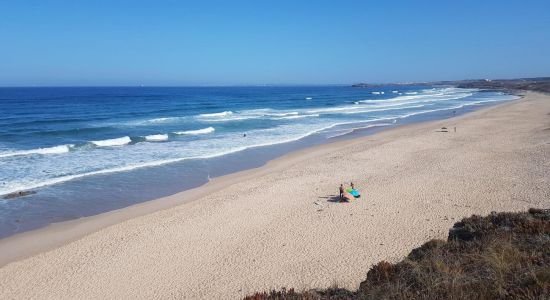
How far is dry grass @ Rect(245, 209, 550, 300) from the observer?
4281 millimetres

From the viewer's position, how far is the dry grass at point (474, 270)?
169 inches

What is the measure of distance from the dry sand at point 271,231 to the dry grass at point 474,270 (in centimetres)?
186

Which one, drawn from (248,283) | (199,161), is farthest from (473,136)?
(248,283)

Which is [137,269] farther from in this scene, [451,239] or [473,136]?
[473,136]

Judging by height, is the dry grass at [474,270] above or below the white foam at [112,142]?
above

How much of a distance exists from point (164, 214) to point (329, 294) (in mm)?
7483

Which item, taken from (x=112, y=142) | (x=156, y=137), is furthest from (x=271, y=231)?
(x=156, y=137)

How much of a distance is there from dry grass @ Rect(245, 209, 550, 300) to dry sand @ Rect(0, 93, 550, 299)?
1863 mm

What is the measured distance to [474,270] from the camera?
5039 millimetres

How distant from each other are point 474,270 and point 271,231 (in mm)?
5752

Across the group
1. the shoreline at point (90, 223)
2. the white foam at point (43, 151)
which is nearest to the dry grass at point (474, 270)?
the shoreline at point (90, 223)

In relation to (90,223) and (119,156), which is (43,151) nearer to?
(119,156)

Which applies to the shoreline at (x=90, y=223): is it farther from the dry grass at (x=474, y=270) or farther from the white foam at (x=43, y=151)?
the white foam at (x=43, y=151)

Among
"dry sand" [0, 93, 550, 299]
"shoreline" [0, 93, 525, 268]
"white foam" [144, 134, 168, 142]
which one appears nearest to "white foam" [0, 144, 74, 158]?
"white foam" [144, 134, 168, 142]
